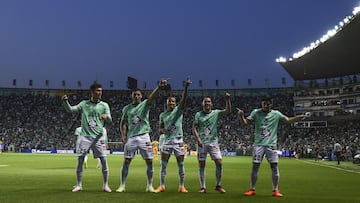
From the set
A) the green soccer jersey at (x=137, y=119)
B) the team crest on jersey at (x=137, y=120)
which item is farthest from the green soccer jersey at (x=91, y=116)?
the team crest on jersey at (x=137, y=120)

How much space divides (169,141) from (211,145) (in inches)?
50.4

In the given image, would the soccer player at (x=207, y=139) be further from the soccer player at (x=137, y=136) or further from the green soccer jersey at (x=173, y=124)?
the soccer player at (x=137, y=136)

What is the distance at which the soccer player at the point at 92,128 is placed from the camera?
39.7 ft

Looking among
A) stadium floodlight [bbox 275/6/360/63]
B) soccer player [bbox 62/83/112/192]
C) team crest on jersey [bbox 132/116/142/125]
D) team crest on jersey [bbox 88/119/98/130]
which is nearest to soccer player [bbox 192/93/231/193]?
team crest on jersey [bbox 132/116/142/125]

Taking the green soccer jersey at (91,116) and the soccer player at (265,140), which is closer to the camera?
the soccer player at (265,140)

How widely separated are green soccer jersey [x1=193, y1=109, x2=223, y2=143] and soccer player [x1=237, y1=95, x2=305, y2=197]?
95 centimetres

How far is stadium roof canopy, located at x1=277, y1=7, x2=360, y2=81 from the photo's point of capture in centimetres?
5178

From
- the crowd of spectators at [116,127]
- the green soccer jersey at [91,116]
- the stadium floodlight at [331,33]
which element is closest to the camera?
the green soccer jersey at [91,116]

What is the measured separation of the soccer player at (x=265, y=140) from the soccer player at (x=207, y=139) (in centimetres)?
92

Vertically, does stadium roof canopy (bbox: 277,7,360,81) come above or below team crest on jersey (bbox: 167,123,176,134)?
above

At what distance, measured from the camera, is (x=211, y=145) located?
12.7 m

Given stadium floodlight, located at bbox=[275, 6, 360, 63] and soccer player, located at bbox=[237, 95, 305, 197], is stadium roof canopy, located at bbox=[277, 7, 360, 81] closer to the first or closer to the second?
stadium floodlight, located at bbox=[275, 6, 360, 63]

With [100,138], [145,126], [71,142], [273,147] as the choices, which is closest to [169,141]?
[145,126]

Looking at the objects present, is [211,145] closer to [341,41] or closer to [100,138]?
[100,138]
